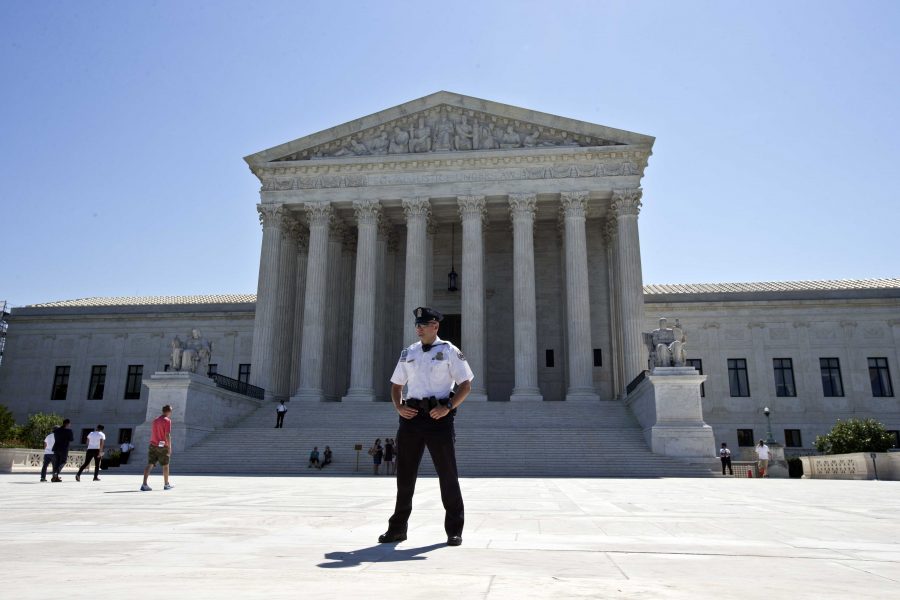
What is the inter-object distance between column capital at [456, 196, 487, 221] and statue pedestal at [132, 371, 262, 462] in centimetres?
1636

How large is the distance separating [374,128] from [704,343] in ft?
84.0

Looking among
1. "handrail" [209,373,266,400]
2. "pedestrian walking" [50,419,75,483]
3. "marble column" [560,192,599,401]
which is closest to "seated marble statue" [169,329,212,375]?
"handrail" [209,373,266,400]

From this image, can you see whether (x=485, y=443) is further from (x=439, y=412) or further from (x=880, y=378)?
(x=880, y=378)

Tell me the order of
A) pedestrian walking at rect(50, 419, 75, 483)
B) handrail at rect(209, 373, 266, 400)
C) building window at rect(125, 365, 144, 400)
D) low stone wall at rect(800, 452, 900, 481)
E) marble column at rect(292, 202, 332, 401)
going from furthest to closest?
building window at rect(125, 365, 144, 400)
marble column at rect(292, 202, 332, 401)
handrail at rect(209, 373, 266, 400)
low stone wall at rect(800, 452, 900, 481)
pedestrian walking at rect(50, 419, 75, 483)

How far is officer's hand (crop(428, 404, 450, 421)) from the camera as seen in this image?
5891 mm

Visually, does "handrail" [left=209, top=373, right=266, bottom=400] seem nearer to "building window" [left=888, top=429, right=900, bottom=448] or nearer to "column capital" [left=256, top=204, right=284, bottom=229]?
"column capital" [left=256, top=204, right=284, bottom=229]

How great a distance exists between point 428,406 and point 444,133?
3499 centimetres

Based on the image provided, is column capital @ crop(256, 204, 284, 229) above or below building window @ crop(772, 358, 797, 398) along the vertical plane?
above

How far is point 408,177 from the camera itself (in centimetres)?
3894

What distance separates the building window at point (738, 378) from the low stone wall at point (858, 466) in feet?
53.7

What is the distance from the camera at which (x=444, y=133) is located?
129 feet

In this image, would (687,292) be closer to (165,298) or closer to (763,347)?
(763,347)

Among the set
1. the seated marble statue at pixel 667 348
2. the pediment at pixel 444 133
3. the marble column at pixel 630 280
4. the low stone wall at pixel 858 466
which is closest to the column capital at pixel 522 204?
the pediment at pixel 444 133

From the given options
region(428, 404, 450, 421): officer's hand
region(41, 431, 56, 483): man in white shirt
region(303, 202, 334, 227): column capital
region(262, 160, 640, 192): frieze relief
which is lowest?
region(41, 431, 56, 483): man in white shirt
